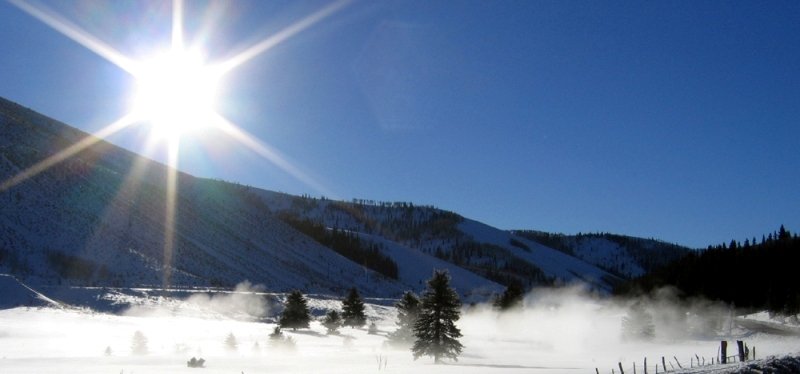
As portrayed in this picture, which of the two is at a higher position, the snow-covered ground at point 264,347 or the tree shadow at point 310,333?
the snow-covered ground at point 264,347

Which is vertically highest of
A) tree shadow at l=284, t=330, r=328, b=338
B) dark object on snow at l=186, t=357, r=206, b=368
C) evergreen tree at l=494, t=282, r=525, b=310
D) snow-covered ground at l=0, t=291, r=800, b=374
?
evergreen tree at l=494, t=282, r=525, b=310

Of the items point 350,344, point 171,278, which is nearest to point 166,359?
point 350,344

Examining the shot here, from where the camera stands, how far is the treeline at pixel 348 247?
597 ft

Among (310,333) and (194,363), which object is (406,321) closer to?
(310,333)

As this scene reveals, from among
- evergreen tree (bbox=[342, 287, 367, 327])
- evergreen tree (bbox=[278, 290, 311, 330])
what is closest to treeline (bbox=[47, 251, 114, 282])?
evergreen tree (bbox=[278, 290, 311, 330])

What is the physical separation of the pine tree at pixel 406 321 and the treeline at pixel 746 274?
4592cm

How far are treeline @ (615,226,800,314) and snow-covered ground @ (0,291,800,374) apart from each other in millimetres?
19003

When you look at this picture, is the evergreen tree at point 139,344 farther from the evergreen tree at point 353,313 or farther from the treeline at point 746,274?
the treeline at point 746,274

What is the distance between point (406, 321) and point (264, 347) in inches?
556

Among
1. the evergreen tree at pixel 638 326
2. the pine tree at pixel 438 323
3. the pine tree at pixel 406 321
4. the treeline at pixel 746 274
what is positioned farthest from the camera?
the treeline at pixel 746 274

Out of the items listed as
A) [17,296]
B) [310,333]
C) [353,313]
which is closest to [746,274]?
[353,313]

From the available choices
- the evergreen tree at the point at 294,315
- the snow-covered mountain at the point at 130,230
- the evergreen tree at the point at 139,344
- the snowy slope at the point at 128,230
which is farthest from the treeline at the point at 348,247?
the evergreen tree at the point at 139,344

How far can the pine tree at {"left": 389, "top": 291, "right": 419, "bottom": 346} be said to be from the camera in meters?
44.2

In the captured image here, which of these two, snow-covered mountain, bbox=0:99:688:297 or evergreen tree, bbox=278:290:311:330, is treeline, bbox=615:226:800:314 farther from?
snow-covered mountain, bbox=0:99:688:297
